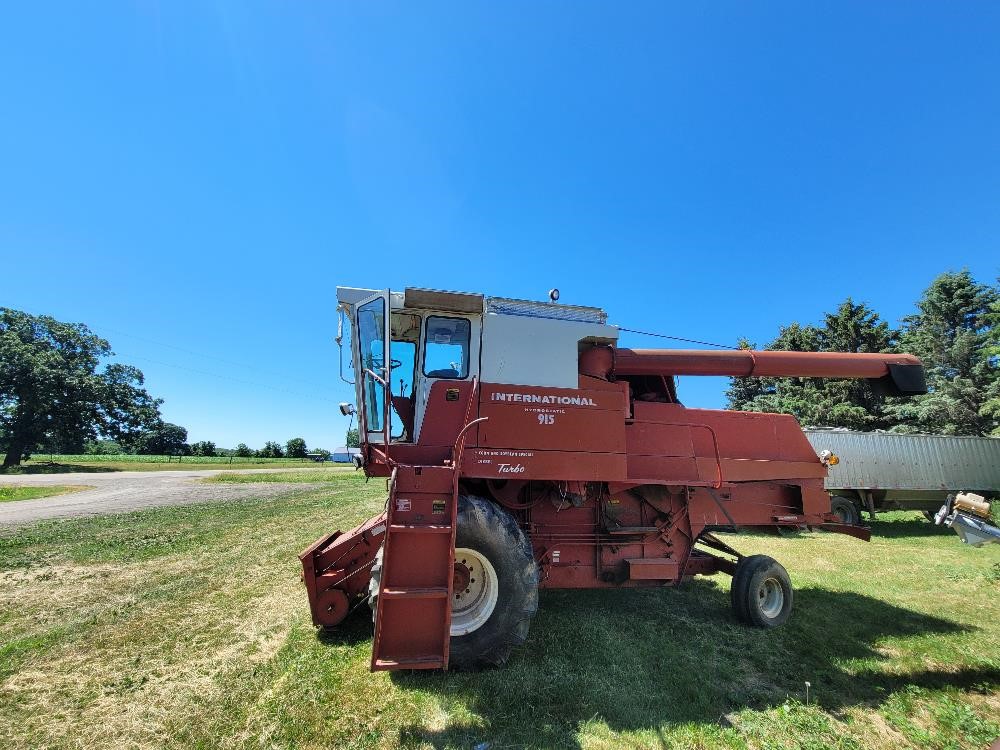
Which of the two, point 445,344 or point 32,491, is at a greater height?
point 445,344

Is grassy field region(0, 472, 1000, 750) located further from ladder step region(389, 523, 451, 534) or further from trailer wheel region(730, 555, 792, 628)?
ladder step region(389, 523, 451, 534)

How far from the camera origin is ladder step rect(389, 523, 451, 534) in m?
3.56

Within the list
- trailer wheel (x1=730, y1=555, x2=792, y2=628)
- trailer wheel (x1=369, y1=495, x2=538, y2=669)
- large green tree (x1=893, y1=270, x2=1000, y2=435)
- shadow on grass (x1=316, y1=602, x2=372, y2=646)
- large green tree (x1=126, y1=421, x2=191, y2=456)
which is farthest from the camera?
large green tree (x1=126, y1=421, x2=191, y2=456)

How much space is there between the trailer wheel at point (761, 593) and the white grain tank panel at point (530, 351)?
330 centimetres

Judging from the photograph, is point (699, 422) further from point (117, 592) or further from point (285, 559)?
point (117, 592)

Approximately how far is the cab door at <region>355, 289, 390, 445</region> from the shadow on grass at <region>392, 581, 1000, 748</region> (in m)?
2.28

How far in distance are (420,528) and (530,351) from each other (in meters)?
2.07

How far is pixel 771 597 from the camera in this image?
18.8 ft

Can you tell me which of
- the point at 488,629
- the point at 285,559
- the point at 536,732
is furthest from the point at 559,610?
the point at 285,559

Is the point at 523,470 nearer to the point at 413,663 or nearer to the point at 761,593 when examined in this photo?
the point at 413,663

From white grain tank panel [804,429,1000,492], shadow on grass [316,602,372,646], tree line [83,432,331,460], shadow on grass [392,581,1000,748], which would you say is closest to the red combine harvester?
shadow on grass [316,602,372,646]

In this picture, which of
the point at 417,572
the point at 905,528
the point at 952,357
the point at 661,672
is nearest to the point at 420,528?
the point at 417,572

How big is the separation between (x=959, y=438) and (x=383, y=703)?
19.9 metres

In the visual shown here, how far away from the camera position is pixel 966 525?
4293mm
